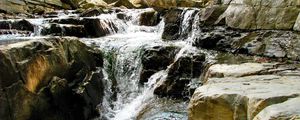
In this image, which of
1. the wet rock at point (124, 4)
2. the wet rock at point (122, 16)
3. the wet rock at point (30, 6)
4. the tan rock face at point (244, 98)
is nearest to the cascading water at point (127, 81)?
the tan rock face at point (244, 98)

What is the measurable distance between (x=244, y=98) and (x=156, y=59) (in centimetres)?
588

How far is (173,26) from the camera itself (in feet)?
39.4

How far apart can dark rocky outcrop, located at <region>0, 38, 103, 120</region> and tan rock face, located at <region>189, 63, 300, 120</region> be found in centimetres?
383

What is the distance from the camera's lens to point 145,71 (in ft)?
30.8

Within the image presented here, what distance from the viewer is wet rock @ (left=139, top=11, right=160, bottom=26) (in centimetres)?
1612

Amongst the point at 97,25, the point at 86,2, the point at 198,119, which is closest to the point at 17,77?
the point at 198,119

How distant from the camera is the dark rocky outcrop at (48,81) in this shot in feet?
22.1

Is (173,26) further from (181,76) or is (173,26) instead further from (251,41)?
(181,76)

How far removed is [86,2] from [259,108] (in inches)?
852

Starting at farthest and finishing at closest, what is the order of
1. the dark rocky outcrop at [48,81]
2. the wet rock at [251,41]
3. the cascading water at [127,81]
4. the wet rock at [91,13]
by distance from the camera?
the wet rock at [91,13], the cascading water at [127,81], the wet rock at [251,41], the dark rocky outcrop at [48,81]

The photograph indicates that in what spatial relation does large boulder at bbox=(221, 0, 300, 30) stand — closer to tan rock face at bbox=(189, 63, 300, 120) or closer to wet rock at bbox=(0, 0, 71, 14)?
tan rock face at bbox=(189, 63, 300, 120)

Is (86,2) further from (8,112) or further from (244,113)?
(244,113)

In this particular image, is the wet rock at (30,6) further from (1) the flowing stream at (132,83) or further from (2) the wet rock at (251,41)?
(2) the wet rock at (251,41)

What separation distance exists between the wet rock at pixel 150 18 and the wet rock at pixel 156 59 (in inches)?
256
